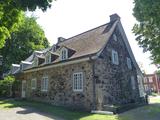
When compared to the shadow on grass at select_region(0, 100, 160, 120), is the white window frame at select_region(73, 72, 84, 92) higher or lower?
higher

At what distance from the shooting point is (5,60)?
146 feet

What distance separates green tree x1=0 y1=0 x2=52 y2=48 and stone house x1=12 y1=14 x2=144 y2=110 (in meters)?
7.66

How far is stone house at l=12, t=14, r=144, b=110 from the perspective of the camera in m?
17.5

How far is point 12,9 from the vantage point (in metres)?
11.0

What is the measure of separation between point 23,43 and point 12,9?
1458 inches

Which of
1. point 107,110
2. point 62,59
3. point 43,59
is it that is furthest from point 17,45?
point 107,110

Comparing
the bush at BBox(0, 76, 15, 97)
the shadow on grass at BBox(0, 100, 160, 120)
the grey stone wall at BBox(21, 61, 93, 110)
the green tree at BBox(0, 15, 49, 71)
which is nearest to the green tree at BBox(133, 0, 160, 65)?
the shadow on grass at BBox(0, 100, 160, 120)

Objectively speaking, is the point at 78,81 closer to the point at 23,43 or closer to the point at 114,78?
the point at 114,78

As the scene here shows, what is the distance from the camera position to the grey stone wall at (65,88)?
17.5m

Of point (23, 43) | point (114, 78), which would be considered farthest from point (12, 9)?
point (23, 43)

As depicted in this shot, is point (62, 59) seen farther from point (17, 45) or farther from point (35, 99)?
point (17, 45)

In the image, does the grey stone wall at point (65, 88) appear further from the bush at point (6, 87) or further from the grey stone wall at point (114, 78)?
the bush at point (6, 87)

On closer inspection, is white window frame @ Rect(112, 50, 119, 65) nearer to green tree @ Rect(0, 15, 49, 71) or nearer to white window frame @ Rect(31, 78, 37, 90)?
white window frame @ Rect(31, 78, 37, 90)

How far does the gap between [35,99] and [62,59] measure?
734cm
